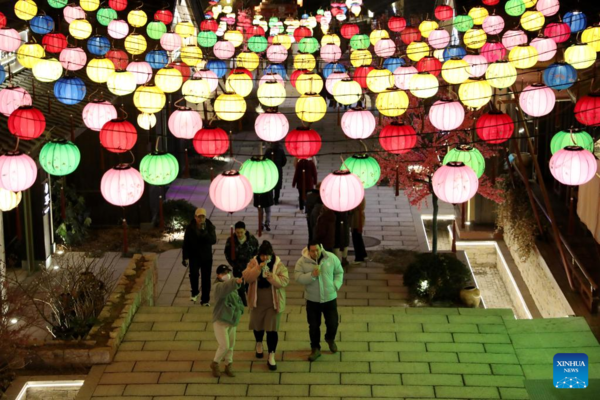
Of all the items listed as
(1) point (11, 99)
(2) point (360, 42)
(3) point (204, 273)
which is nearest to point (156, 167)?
(3) point (204, 273)

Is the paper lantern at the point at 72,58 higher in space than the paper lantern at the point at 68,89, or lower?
higher

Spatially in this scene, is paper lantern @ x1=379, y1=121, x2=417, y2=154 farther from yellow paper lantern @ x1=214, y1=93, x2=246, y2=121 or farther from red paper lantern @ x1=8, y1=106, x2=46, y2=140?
red paper lantern @ x1=8, y1=106, x2=46, y2=140

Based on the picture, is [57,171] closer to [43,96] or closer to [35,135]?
[35,135]

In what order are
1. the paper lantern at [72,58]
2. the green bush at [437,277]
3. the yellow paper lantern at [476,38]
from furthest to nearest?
the yellow paper lantern at [476,38] < the paper lantern at [72,58] < the green bush at [437,277]

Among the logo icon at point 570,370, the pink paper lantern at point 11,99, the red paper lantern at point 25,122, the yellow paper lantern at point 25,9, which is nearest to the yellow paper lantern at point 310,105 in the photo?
the red paper lantern at point 25,122

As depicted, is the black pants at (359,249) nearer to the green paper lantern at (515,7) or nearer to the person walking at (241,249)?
the person walking at (241,249)

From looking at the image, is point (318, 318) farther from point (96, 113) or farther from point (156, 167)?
point (96, 113)

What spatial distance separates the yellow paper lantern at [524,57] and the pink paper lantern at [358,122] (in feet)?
13.7

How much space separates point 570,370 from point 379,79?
971 centimetres

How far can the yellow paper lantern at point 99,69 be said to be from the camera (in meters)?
18.1

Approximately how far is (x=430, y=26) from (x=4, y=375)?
51.5 ft

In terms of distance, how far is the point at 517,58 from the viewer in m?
17.7

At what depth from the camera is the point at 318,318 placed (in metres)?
11.7

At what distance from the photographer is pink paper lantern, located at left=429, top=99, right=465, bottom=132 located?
574 inches
